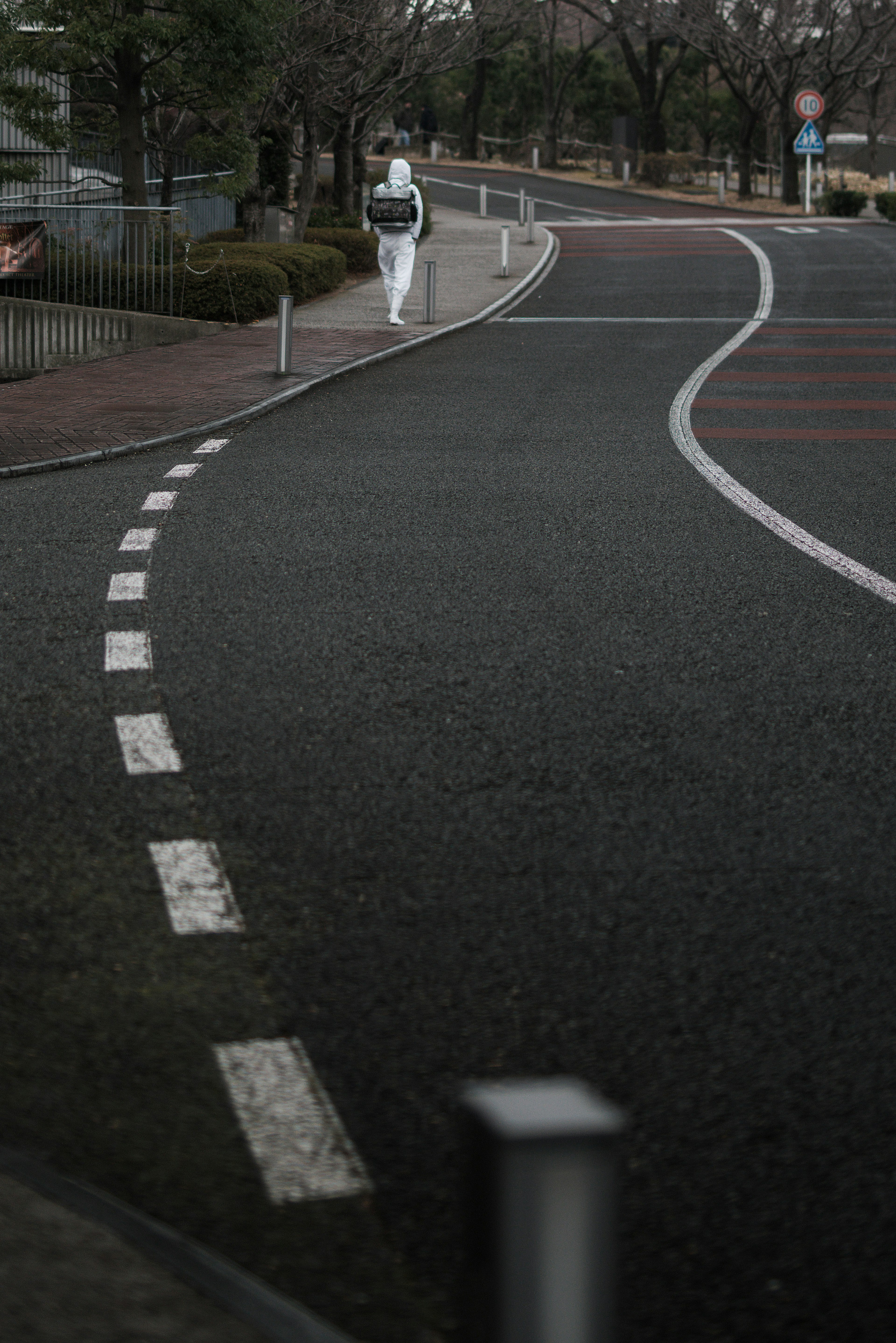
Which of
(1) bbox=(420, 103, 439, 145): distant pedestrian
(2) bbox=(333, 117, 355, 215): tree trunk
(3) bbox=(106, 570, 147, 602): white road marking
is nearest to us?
(3) bbox=(106, 570, 147, 602): white road marking

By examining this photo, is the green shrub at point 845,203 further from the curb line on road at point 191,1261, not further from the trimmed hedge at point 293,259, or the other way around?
the curb line on road at point 191,1261

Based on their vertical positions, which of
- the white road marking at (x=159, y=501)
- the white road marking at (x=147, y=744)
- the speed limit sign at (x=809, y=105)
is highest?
the speed limit sign at (x=809, y=105)

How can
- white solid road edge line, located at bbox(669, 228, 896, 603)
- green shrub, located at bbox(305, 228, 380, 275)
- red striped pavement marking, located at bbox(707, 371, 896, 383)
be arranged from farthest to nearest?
1. green shrub, located at bbox(305, 228, 380, 275)
2. red striped pavement marking, located at bbox(707, 371, 896, 383)
3. white solid road edge line, located at bbox(669, 228, 896, 603)

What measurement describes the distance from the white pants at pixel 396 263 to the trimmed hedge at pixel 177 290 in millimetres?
1804

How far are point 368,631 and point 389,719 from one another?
126 cm

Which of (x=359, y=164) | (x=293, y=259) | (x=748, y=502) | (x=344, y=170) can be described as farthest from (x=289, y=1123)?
(x=359, y=164)

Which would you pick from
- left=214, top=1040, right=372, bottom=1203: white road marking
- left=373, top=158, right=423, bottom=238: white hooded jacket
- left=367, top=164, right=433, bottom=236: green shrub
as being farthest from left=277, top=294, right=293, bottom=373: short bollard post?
left=367, top=164, right=433, bottom=236: green shrub

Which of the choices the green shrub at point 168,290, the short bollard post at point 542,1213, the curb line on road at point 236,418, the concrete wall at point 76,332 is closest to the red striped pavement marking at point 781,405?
the curb line on road at point 236,418

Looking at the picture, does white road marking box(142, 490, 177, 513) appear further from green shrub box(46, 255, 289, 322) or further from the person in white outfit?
green shrub box(46, 255, 289, 322)

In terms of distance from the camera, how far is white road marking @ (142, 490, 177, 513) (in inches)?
367

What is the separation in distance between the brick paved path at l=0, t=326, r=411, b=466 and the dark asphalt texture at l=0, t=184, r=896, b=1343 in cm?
352

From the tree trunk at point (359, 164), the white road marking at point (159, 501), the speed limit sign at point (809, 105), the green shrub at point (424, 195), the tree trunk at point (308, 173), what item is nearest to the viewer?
the white road marking at point (159, 501)

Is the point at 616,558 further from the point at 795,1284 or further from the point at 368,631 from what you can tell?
the point at 795,1284

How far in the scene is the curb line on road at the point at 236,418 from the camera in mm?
11031
